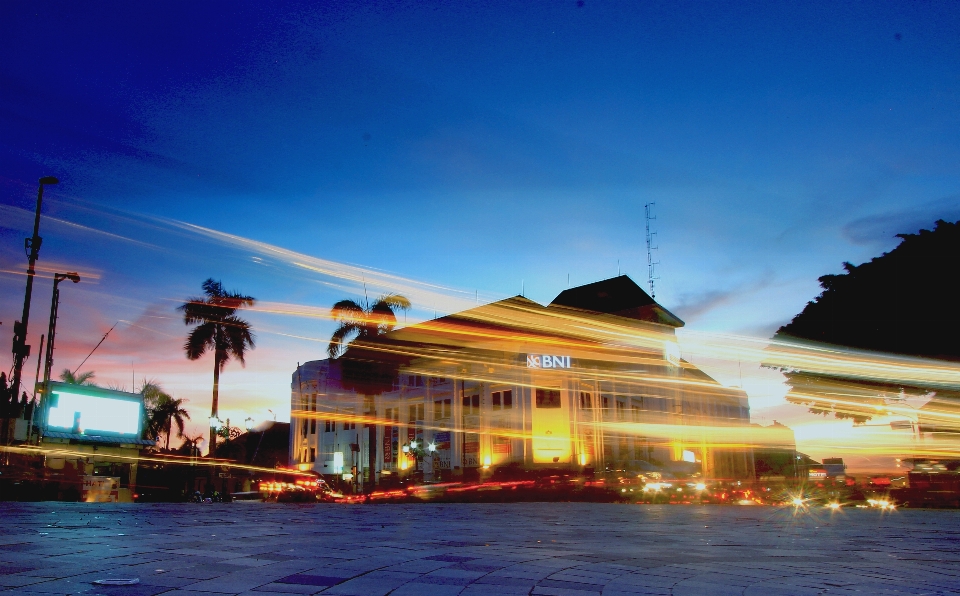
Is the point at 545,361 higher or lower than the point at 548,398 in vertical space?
higher

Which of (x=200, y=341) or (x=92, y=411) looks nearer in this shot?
(x=92, y=411)

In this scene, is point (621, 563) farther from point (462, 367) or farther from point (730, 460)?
point (730, 460)

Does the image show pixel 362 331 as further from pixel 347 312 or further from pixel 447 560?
pixel 447 560

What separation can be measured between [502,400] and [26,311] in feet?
Answer: 104

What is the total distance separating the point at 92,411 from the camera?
1136 inches

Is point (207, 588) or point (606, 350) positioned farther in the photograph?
point (606, 350)

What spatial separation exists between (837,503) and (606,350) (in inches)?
1216

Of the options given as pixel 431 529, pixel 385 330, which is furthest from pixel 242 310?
pixel 431 529

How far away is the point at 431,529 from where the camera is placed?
11.8 meters

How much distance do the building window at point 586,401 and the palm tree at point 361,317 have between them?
15.0m

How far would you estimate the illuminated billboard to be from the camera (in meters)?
27.4

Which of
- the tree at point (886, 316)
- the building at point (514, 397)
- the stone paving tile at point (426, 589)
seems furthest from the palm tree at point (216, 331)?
the stone paving tile at point (426, 589)

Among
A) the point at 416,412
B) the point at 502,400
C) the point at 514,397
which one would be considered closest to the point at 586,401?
the point at 514,397

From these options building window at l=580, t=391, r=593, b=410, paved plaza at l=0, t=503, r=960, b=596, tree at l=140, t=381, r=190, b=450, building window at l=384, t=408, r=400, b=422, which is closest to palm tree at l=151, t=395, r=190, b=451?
tree at l=140, t=381, r=190, b=450
